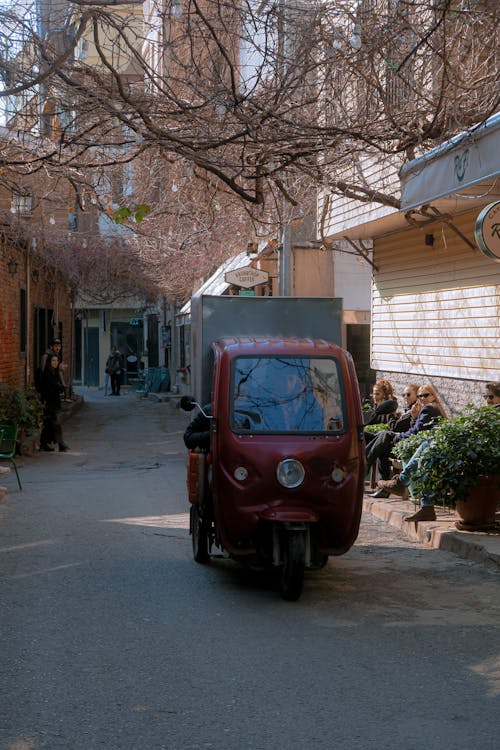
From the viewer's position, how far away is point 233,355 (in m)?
8.36

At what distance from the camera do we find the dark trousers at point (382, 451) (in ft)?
44.7

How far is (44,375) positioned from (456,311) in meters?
9.32

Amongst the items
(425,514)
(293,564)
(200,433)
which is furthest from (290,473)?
(425,514)

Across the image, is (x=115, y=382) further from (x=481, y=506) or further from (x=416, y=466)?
(x=481, y=506)

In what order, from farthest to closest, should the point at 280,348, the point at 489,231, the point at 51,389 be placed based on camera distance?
1. the point at 51,389
2. the point at 489,231
3. the point at 280,348

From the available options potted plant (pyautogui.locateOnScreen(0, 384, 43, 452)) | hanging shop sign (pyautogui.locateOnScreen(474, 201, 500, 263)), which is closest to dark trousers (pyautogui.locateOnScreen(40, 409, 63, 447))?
potted plant (pyautogui.locateOnScreen(0, 384, 43, 452))

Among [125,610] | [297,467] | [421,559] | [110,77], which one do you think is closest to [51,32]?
[110,77]

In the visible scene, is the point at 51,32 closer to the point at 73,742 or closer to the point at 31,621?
the point at 31,621

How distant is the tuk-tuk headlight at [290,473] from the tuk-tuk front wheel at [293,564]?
0.40 meters

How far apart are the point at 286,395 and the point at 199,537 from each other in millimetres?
1644

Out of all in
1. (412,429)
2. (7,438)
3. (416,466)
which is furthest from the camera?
(7,438)

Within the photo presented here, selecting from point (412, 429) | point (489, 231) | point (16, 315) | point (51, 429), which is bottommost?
point (51, 429)

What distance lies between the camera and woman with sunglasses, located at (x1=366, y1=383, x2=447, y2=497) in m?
12.6

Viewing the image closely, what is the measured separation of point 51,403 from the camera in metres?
19.6
